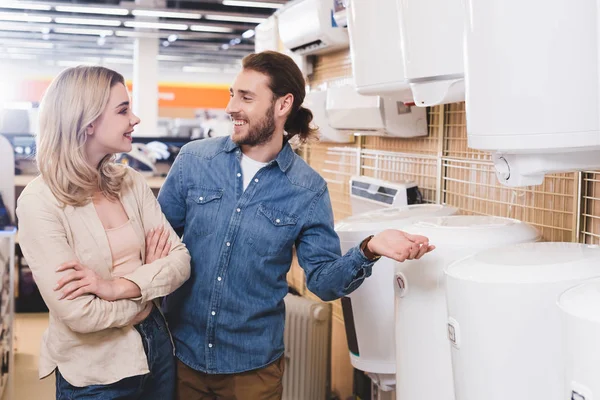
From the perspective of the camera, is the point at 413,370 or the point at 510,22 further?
the point at 413,370

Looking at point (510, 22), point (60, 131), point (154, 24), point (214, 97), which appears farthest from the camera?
point (214, 97)

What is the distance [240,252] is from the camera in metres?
2.26

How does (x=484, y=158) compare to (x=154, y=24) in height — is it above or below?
below

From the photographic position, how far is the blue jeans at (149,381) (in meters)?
1.99

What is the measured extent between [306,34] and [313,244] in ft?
5.87

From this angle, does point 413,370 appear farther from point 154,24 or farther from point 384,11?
point 154,24

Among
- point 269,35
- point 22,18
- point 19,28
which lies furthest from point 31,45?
point 269,35

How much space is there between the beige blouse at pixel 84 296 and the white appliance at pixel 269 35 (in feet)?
9.46

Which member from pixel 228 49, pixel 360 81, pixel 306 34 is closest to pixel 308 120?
pixel 360 81

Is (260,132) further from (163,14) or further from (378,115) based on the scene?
(163,14)

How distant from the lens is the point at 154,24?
14.9 meters

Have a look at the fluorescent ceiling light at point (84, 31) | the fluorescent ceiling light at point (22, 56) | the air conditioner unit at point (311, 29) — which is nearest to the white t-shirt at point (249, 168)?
the air conditioner unit at point (311, 29)

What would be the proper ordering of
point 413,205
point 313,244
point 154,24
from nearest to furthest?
point 313,244 < point 413,205 < point 154,24

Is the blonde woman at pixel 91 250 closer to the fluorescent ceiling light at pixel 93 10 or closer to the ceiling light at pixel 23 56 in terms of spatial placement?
the fluorescent ceiling light at pixel 93 10
